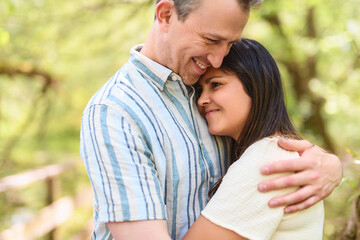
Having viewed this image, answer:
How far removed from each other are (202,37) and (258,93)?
36 cm

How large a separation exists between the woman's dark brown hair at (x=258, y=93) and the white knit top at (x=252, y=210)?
25 centimetres

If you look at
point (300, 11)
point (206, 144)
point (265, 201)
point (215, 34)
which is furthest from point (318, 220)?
point (300, 11)

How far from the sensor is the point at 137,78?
1.60 meters

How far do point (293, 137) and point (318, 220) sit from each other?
14.4 inches

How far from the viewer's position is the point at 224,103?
1781 mm

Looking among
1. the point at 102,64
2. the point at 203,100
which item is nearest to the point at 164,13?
the point at 203,100

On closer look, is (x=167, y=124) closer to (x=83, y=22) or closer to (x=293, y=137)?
(x=293, y=137)

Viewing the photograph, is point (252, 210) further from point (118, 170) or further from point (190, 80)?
point (190, 80)

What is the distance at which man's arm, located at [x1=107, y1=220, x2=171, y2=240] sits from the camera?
1.30 meters

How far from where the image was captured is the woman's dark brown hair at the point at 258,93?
1778mm

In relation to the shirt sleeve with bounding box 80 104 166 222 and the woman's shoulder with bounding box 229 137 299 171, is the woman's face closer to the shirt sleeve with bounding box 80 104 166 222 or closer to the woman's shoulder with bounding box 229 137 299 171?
the woman's shoulder with bounding box 229 137 299 171

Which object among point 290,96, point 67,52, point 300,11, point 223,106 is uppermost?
point 67,52

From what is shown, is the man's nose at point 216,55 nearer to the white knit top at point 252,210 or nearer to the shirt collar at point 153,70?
the shirt collar at point 153,70

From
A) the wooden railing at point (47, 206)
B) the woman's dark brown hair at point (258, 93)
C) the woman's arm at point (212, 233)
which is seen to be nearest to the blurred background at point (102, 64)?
the wooden railing at point (47, 206)
